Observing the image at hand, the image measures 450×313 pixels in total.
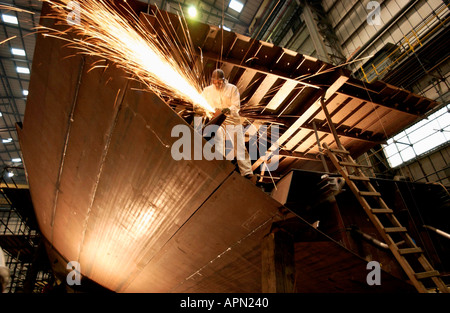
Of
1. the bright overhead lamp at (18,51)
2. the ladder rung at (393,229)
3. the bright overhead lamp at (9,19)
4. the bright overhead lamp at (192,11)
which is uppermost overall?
the bright overhead lamp at (192,11)

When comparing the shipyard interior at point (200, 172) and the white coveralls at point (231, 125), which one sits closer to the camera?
the shipyard interior at point (200, 172)

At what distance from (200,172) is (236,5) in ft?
54.8

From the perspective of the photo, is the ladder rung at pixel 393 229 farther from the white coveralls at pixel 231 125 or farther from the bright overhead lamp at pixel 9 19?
the bright overhead lamp at pixel 9 19

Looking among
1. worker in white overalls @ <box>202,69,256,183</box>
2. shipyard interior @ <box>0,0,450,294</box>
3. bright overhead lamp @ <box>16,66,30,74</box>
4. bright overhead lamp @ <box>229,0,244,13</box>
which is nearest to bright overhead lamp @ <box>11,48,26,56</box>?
bright overhead lamp @ <box>16,66,30,74</box>

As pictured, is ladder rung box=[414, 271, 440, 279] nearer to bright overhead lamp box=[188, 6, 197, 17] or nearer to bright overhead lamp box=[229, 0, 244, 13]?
bright overhead lamp box=[229, 0, 244, 13]

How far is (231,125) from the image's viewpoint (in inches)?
142

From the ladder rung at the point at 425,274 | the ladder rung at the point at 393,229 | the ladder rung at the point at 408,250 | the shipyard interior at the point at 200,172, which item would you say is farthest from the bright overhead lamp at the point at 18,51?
the ladder rung at the point at 425,274

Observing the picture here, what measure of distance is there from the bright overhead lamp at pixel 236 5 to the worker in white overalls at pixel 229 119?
1445 cm

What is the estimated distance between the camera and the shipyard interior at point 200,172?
2.19 meters

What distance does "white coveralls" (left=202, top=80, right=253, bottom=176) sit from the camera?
3.25 m

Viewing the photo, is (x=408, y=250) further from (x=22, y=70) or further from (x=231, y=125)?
(x=22, y=70)

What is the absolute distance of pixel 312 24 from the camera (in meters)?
13.9

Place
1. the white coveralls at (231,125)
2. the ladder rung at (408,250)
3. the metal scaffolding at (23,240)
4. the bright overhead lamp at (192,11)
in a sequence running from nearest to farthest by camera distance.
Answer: the ladder rung at (408,250), the white coveralls at (231,125), the metal scaffolding at (23,240), the bright overhead lamp at (192,11)

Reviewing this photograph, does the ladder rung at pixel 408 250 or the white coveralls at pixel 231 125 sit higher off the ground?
the white coveralls at pixel 231 125
